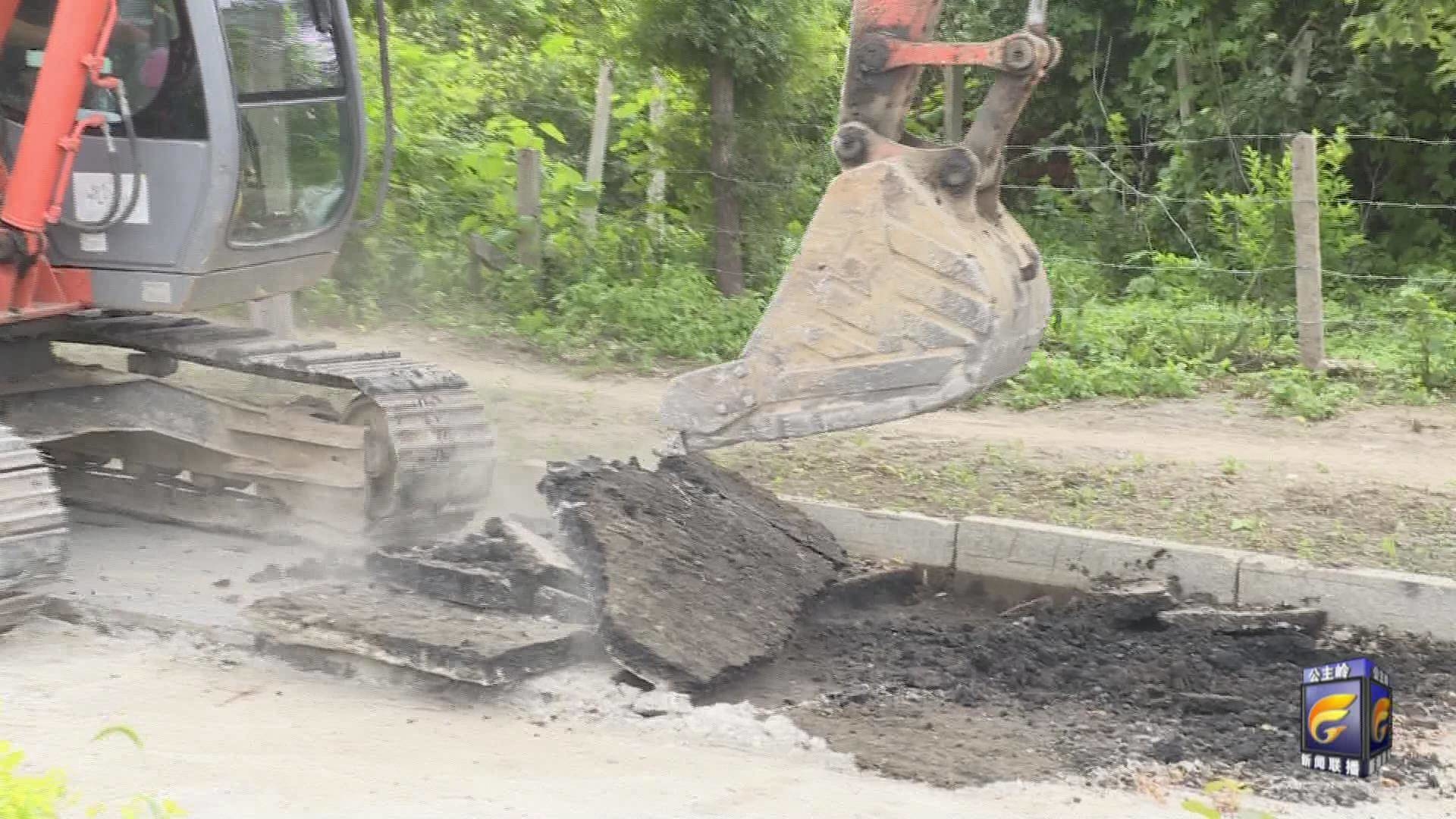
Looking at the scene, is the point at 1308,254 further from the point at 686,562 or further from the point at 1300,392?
the point at 686,562

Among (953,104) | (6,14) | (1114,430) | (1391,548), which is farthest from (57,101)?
(953,104)

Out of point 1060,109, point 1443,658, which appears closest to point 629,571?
point 1443,658

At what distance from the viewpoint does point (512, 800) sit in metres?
4.10

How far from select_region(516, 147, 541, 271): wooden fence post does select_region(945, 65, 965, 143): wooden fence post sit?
11.3ft

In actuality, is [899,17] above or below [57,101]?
above

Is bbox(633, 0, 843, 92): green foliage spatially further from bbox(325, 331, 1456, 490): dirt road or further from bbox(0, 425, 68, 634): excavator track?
bbox(0, 425, 68, 634): excavator track

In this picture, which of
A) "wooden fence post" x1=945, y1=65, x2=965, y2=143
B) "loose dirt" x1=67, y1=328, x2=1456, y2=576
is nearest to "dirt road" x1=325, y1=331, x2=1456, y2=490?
"loose dirt" x1=67, y1=328, x2=1456, y2=576

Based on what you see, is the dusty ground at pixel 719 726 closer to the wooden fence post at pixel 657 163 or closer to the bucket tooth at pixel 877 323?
the bucket tooth at pixel 877 323

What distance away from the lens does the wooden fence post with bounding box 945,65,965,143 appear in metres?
13.4

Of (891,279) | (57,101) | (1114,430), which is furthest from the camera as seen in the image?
(1114,430)

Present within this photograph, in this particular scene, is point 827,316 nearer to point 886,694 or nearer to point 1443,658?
point 886,694

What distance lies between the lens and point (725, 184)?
1131 centimetres

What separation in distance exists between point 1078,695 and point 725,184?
6.76 m

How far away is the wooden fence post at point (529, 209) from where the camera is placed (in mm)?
11797
